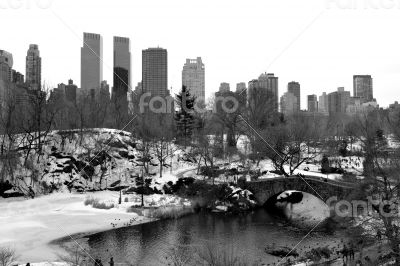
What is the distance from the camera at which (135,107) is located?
267 ft

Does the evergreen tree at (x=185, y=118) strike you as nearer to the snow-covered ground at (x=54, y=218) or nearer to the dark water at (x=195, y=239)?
the snow-covered ground at (x=54, y=218)

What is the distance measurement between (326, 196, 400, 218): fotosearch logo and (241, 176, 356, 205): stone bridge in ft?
2.57

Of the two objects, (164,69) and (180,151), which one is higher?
(164,69)

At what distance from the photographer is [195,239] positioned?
34469 mm

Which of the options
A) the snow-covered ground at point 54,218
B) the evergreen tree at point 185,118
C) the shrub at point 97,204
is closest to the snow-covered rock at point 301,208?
the snow-covered ground at point 54,218

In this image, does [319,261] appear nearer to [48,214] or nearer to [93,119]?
[48,214]

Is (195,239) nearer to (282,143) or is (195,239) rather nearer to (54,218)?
(54,218)

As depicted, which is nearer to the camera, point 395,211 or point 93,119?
point 395,211

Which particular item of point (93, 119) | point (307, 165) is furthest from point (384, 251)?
point (93, 119)

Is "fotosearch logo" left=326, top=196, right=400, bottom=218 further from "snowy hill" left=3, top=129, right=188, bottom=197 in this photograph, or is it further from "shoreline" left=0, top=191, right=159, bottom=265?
"snowy hill" left=3, top=129, right=188, bottom=197

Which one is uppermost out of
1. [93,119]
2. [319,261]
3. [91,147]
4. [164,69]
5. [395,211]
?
[164,69]

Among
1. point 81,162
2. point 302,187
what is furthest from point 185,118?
point 302,187

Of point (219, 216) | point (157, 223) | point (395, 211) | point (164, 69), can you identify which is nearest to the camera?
point (395, 211)

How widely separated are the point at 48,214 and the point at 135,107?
4091 cm
